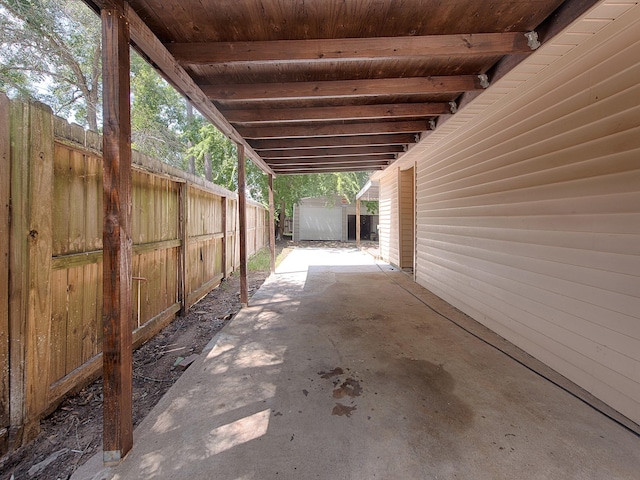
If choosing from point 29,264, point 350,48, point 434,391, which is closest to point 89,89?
point 29,264

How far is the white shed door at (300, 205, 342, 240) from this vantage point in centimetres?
1691

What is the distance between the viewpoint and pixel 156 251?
3299 millimetres

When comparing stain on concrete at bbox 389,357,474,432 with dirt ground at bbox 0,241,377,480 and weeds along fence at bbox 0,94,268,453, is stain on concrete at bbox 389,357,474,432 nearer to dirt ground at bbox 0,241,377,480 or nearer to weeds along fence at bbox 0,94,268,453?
dirt ground at bbox 0,241,377,480

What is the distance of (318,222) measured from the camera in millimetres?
16938

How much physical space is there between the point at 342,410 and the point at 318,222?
1519cm

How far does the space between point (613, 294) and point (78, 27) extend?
1380 cm

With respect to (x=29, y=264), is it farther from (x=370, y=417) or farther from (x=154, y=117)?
(x=154, y=117)

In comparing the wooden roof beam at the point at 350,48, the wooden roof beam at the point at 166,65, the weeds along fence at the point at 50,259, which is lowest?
the weeds along fence at the point at 50,259

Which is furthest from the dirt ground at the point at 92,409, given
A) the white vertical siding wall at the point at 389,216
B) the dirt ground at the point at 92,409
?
the white vertical siding wall at the point at 389,216

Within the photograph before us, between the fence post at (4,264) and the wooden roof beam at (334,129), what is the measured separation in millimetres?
2794

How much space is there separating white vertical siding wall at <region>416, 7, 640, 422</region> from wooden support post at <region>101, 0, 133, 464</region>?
299 centimetres

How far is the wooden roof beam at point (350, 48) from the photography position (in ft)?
7.07

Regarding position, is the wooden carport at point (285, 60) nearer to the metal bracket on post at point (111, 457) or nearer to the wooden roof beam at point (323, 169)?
the metal bracket on post at point (111, 457)

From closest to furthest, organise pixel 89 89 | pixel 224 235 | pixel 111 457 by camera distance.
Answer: pixel 111 457
pixel 224 235
pixel 89 89
